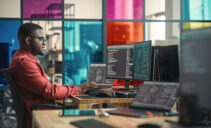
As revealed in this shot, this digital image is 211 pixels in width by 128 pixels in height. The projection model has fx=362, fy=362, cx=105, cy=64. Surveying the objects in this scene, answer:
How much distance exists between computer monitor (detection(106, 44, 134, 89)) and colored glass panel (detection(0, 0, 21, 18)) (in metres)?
2.83

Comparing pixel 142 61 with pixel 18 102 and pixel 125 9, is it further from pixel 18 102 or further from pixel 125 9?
pixel 125 9

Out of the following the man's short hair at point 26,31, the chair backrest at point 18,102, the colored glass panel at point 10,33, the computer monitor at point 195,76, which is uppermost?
the colored glass panel at point 10,33

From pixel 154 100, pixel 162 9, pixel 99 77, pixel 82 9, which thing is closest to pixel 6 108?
pixel 82 9

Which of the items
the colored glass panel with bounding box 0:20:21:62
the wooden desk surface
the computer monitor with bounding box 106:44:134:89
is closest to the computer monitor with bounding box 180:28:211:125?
the wooden desk surface

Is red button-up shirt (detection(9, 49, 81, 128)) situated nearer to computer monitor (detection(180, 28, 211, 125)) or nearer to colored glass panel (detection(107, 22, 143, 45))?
computer monitor (detection(180, 28, 211, 125))

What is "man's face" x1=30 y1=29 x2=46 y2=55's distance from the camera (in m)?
3.48

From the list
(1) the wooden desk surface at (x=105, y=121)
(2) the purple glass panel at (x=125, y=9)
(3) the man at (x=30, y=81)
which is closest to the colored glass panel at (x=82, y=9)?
(2) the purple glass panel at (x=125, y=9)

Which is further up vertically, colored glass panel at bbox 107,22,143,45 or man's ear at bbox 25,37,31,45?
colored glass panel at bbox 107,22,143,45

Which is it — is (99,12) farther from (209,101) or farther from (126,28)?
(209,101)

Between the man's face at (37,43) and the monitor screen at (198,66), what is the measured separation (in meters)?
2.06

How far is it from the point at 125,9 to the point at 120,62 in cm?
310

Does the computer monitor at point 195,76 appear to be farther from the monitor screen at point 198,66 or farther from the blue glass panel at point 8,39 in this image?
the blue glass panel at point 8,39

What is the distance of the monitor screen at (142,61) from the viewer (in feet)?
11.5

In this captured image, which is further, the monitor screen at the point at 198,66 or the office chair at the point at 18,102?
the office chair at the point at 18,102
